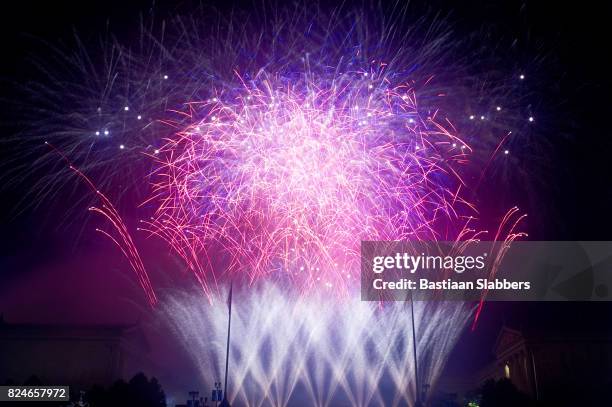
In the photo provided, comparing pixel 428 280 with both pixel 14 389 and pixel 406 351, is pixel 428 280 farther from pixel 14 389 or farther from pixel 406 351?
pixel 14 389

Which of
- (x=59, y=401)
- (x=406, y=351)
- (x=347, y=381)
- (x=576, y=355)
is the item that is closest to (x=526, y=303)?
(x=576, y=355)

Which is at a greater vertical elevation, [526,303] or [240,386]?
[526,303]

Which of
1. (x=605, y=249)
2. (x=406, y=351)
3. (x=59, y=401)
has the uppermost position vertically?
(x=605, y=249)

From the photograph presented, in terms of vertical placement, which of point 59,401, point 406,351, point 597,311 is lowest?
point 59,401

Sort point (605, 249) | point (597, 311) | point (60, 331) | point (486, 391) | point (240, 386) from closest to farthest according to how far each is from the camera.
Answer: point (486, 391) → point (605, 249) → point (240, 386) → point (597, 311) → point (60, 331)

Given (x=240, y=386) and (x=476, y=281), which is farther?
(x=240, y=386)

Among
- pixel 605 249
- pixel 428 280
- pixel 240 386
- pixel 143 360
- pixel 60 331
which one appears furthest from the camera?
A: pixel 143 360

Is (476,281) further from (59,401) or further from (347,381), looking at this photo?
(59,401)

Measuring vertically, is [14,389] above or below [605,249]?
below

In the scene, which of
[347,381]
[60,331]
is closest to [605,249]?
A: [347,381]
